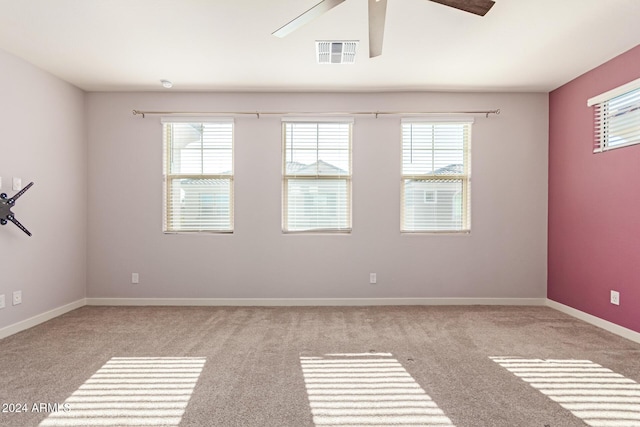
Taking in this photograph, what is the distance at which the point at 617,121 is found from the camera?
357cm

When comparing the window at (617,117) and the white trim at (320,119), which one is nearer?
the window at (617,117)

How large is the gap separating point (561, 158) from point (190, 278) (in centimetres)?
464

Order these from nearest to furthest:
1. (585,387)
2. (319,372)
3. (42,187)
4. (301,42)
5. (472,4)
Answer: (472,4)
(585,387)
(319,372)
(301,42)
(42,187)

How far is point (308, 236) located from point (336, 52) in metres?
2.13

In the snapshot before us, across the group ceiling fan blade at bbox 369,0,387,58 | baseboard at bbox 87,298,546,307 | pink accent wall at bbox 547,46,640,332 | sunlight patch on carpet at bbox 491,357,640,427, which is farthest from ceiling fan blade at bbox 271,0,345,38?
baseboard at bbox 87,298,546,307

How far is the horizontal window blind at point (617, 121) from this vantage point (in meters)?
3.36

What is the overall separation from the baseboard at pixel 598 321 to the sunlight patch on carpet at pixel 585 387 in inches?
36.8

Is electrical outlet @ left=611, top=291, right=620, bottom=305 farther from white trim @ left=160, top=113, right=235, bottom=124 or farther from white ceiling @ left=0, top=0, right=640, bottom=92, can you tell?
white trim @ left=160, top=113, right=235, bottom=124

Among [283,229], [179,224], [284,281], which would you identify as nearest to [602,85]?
[283,229]

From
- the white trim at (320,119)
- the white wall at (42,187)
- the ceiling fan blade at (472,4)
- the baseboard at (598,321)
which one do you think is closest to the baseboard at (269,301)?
the white wall at (42,187)

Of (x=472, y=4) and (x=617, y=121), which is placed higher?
(x=472, y=4)

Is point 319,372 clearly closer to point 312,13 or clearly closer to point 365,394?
point 365,394

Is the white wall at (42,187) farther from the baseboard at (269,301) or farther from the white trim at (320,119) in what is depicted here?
the white trim at (320,119)

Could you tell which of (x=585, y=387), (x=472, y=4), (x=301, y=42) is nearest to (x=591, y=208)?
(x=585, y=387)
